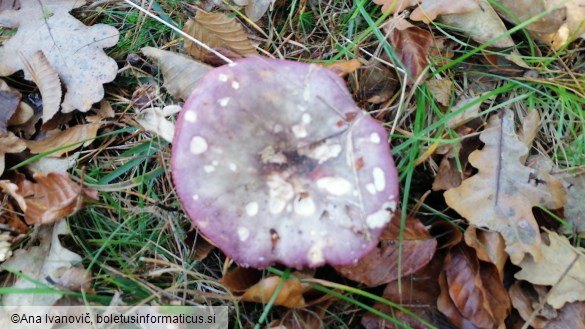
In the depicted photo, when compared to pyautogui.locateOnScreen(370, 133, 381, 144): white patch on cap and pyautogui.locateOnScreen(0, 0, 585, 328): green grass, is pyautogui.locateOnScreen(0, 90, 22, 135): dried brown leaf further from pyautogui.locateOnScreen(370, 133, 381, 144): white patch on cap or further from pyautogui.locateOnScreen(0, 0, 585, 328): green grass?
pyautogui.locateOnScreen(370, 133, 381, 144): white patch on cap

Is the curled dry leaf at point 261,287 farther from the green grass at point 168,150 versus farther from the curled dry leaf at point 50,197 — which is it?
the curled dry leaf at point 50,197

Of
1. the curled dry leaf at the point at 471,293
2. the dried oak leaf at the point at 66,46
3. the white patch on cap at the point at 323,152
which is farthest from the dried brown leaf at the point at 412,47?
the dried oak leaf at the point at 66,46

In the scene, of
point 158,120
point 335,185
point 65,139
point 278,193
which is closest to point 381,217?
point 335,185

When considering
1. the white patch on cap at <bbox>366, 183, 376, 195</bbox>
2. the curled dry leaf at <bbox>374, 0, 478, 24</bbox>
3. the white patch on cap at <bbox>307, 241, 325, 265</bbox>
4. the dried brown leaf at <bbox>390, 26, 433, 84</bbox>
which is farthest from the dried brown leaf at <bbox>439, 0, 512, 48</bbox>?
the white patch on cap at <bbox>307, 241, 325, 265</bbox>

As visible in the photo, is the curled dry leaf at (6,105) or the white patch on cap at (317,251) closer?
the white patch on cap at (317,251)

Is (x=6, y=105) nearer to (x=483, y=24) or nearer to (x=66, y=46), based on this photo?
(x=66, y=46)

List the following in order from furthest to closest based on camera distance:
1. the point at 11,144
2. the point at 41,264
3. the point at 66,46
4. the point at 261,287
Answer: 1. the point at 66,46
2. the point at 11,144
3. the point at 41,264
4. the point at 261,287
